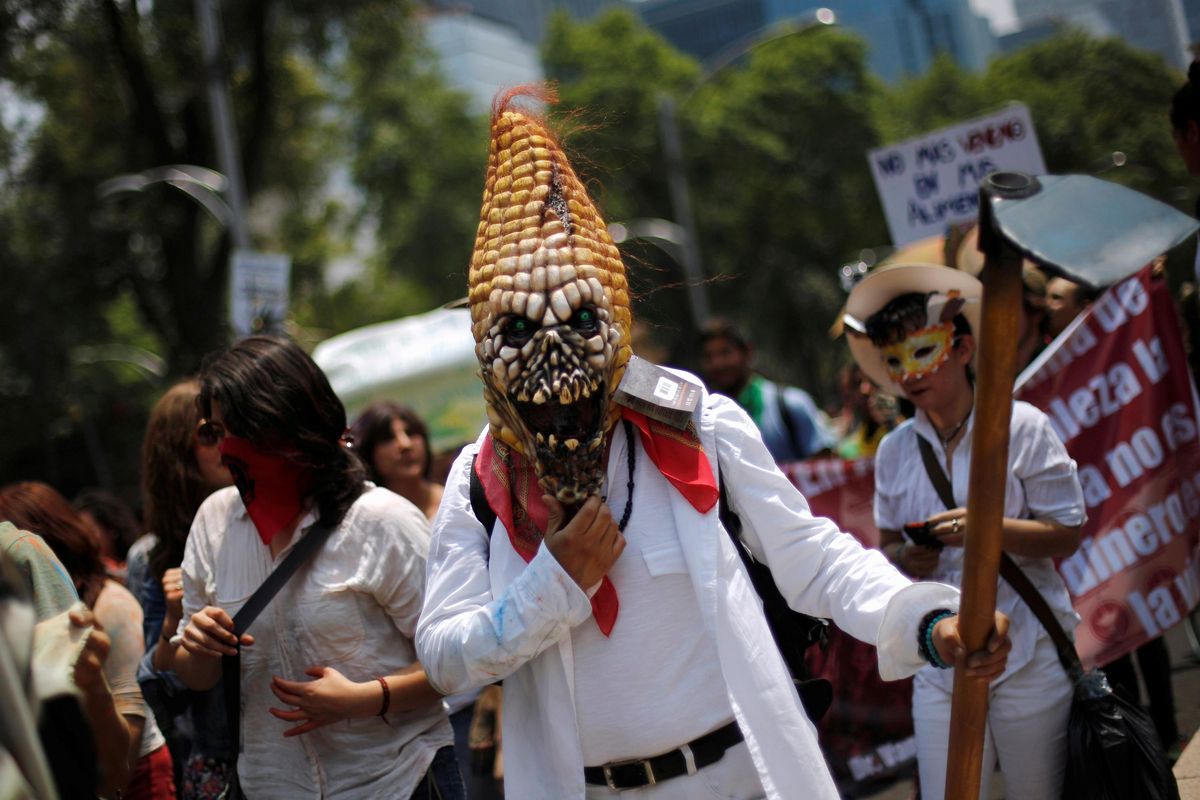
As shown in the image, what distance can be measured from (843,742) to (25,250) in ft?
69.4

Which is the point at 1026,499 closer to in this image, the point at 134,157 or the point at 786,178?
the point at 134,157

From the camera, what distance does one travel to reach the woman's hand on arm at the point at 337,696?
3076 millimetres

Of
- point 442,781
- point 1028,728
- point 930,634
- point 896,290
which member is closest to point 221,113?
point 896,290

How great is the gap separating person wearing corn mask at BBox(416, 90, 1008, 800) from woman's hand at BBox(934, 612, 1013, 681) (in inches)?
1.4

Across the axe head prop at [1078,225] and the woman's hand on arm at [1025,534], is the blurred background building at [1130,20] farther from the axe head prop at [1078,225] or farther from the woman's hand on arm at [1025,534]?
the axe head prop at [1078,225]

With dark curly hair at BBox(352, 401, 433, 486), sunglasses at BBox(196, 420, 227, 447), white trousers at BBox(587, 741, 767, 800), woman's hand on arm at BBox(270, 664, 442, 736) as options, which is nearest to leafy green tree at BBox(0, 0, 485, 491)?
dark curly hair at BBox(352, 401, 433, 486)

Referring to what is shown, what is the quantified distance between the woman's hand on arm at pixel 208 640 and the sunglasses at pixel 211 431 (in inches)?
17.6

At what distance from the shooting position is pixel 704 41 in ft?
376

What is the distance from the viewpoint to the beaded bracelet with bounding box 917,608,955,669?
239cm

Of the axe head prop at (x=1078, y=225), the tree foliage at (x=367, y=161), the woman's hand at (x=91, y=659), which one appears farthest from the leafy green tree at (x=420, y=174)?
the axe head prop at (x=1078, y=225)

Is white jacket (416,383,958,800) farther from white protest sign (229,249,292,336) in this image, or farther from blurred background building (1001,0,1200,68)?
white protest sign (229,249,292,336)

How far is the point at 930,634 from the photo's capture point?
2.39 metres

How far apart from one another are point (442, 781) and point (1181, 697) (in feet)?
14.1

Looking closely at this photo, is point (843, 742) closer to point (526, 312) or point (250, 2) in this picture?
point (526, 312)
